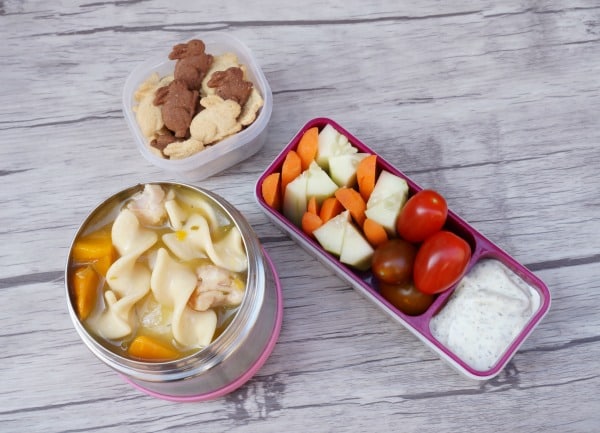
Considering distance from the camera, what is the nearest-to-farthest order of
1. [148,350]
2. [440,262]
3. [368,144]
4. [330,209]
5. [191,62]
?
[148,350] < [440,262] < [330,209] < [191,62] < [368,144]

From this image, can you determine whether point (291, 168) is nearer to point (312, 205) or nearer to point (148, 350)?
point (312, 205)

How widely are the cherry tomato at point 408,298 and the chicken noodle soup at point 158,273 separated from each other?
325mm

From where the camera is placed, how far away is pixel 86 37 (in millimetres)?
1635

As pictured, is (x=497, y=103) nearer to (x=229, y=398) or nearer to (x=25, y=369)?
(x=229, y=398)

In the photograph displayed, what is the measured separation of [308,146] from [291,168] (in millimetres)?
59

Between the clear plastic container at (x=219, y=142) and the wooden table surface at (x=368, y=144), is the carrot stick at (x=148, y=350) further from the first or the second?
the clear plastic container at (x=219, y=142)

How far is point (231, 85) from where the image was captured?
54.2 inches

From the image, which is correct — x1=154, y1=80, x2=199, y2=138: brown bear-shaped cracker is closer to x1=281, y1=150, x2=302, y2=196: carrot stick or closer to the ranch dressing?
x1=281, y1=150, x2=302, y2=196: carrot stick

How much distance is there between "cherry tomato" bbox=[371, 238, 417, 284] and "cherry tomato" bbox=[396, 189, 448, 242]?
0.03m

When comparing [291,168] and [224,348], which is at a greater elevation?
[291,168]

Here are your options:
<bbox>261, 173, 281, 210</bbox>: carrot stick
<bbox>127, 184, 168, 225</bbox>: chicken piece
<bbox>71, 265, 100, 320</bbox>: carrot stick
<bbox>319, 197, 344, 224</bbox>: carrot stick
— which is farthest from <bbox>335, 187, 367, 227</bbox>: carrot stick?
<bbox>71, 265, 100, 320</bbox>: carrot stick

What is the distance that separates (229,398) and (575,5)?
127cm

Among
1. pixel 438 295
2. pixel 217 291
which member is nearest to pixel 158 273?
pixel 217 291

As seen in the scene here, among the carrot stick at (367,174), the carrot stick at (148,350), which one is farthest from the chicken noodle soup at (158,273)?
the carrot stick at (367,174)
